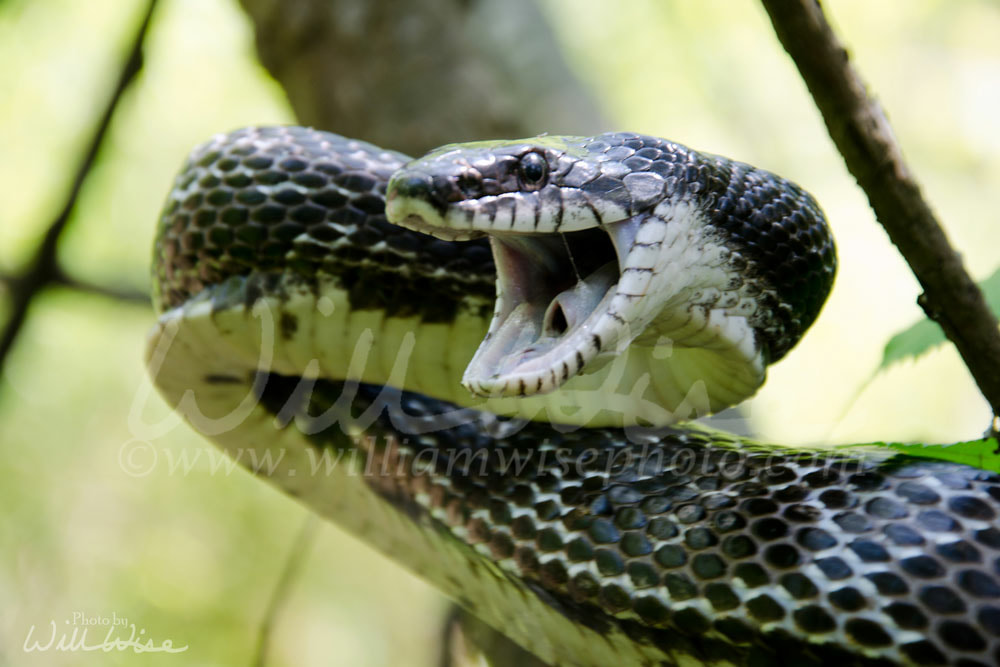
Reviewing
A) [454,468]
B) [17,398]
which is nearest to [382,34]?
→ [454,468]

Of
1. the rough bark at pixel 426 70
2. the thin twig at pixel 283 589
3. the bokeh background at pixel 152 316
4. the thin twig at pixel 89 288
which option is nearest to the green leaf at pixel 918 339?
the rough bark at pixel 426 70

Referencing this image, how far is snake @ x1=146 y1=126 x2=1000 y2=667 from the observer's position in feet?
5.23

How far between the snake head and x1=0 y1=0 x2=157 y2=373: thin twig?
9.71ft

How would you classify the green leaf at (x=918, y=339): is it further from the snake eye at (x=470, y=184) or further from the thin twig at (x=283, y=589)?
the thin twig at (x=283, y=589)

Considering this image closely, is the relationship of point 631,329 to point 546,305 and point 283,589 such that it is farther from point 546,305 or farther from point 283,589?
point 283,589

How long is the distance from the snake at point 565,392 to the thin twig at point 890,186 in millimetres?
313

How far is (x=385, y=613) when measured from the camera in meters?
5.16

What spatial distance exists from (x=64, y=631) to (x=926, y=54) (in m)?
6.85

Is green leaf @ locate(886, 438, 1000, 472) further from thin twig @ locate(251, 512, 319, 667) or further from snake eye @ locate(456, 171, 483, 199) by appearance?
thin twig @ locate(251, 512, 319, 667)

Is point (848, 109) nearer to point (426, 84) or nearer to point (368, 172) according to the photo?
point (368, 172)

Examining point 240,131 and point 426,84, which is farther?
point 426,84

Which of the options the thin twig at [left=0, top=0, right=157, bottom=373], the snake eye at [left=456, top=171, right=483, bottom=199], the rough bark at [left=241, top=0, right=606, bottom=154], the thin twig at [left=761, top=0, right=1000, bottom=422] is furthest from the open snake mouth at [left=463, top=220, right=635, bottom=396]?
the thin twig at [left=0, top=0, right=157, bottom=373]

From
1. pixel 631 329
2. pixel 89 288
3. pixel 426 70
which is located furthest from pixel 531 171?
pixel 89 288

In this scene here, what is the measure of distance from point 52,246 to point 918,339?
12.5ft
